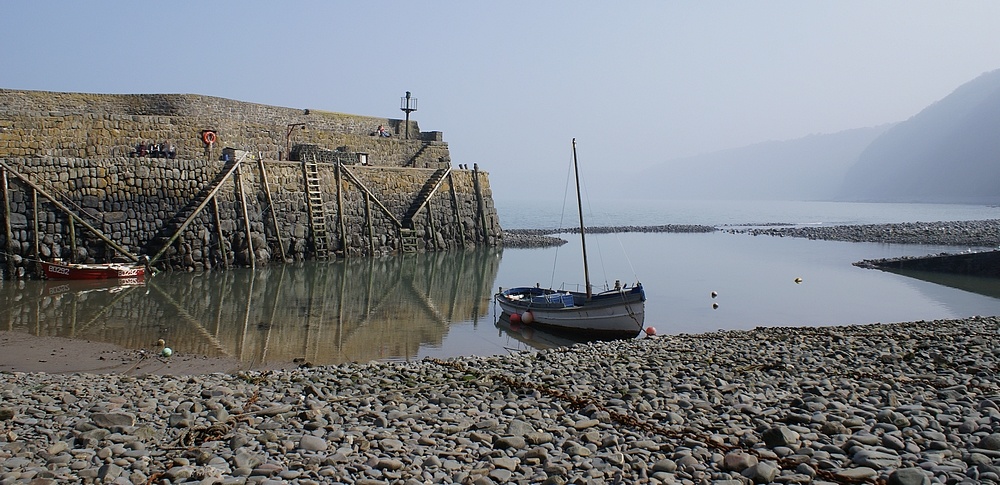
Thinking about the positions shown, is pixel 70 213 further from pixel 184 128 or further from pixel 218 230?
pixel 184 128

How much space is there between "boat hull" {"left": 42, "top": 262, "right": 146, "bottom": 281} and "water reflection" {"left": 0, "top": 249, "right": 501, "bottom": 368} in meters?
0.42

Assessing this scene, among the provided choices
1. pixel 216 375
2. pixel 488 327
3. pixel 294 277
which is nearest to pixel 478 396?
pixel 216 375

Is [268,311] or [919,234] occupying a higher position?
[919,234]

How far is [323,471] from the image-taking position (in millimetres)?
7000

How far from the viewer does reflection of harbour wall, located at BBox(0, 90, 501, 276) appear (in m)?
25.9

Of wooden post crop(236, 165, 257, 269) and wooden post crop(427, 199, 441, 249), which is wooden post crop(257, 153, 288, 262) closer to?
wooden post crop(236, 165, 257, 269)

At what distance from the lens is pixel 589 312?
731 inches

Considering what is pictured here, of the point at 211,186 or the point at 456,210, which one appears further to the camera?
the point at 456,210

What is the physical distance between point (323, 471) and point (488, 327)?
13267 millimetres

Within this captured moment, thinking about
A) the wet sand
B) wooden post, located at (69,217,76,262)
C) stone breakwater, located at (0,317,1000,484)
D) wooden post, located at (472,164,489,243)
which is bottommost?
the wet sand

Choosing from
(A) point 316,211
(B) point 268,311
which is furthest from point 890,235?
(B) point 268,311

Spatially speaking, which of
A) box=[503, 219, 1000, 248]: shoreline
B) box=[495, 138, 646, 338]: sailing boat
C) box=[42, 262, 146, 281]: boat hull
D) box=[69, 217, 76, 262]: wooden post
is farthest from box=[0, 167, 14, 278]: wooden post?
box=[503, 219, 1000, 248]: shoreline

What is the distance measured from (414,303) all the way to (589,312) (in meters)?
6.95

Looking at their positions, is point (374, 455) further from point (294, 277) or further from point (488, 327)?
point (294, 277)
